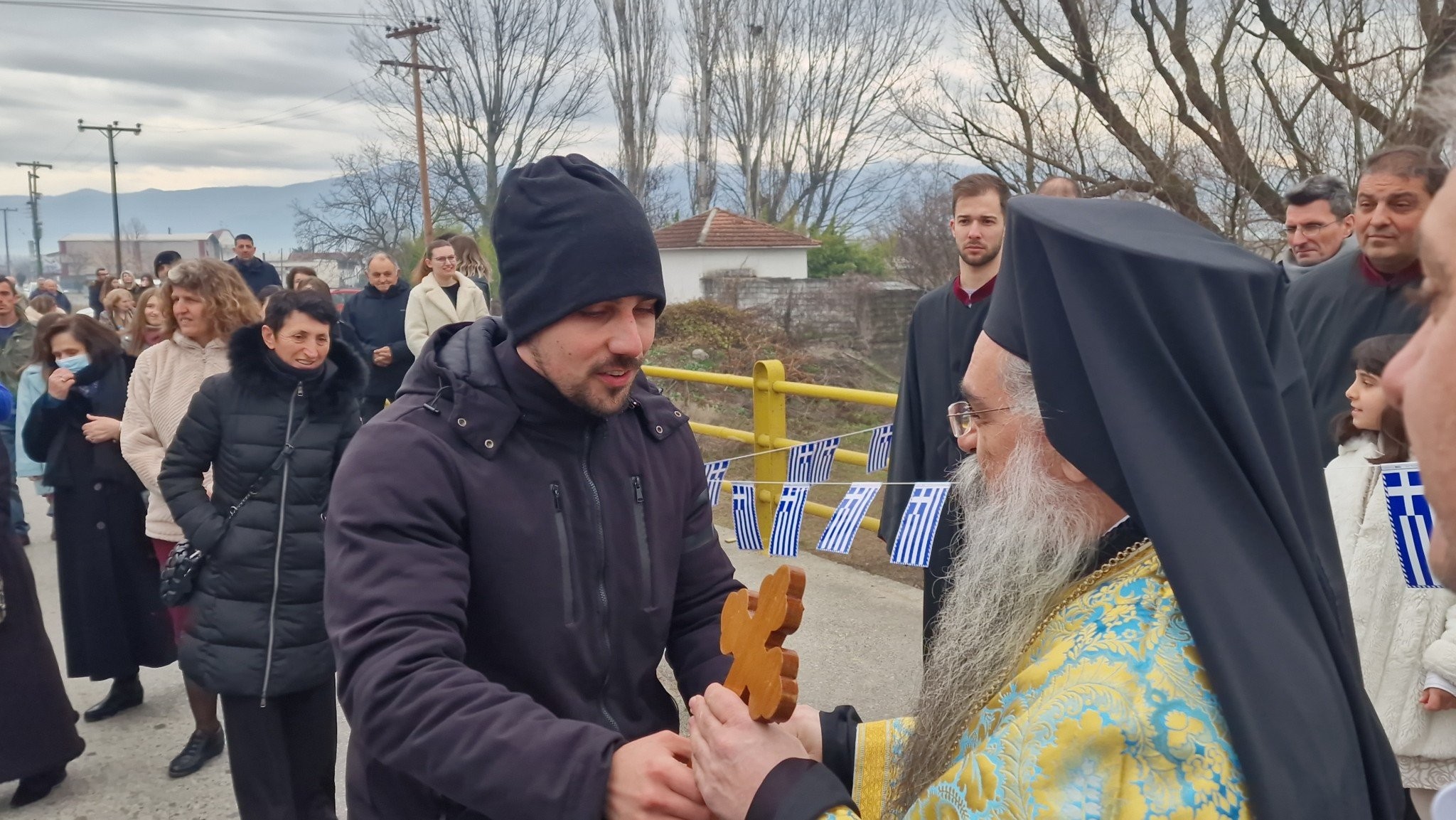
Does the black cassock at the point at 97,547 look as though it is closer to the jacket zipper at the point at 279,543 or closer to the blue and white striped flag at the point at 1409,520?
the jacket zipper at the point at 279,543

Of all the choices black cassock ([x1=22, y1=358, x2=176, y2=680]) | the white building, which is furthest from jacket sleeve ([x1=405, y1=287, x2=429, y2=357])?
the white building

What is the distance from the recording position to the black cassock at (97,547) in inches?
194

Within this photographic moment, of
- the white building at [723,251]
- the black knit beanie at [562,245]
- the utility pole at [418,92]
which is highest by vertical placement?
the utility pole at [418,92]

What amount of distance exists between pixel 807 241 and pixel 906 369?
2744 centimetres

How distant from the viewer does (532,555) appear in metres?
1.83

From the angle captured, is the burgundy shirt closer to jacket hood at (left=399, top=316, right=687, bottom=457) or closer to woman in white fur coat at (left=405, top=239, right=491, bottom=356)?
jacket hood at (left=399, top=316, right=687, bottom=457)

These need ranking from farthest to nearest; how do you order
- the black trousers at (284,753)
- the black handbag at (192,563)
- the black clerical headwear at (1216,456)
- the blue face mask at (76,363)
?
1. the blue face mask at (76,363)
2. the black handbag at (192,563)
3. the black trousers at (284,753)
4. the black clerical headwear at (1216,456)

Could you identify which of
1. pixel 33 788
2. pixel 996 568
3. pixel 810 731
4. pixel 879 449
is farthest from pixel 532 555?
pixel 879 449

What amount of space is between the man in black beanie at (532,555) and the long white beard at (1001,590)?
1.31ft

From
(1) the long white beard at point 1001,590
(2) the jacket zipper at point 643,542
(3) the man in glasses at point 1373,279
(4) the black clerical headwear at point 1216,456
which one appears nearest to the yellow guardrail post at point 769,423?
(3) the man in glasses at point 1373,279

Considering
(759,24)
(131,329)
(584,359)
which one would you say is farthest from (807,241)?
(584,359)

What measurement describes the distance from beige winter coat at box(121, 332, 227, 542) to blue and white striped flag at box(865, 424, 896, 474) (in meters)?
3.42

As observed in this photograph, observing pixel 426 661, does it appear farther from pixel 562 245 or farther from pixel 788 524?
pixel 788 524

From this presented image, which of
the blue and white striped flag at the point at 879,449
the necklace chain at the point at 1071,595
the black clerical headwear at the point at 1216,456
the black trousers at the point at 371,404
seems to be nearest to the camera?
the black clerical headwear at the point at 1216,456
